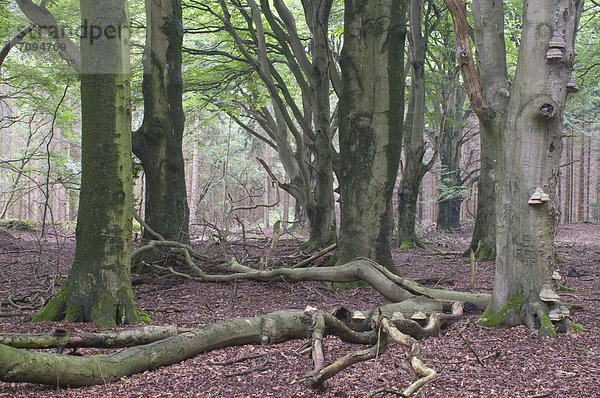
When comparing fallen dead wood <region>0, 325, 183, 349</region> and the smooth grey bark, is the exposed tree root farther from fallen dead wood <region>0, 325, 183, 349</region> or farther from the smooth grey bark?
fallen dead wood <region>0, 325, 183, 349</region>

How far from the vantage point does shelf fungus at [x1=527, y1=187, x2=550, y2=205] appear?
12.3 feet

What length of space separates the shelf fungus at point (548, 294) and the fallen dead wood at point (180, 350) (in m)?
0.76

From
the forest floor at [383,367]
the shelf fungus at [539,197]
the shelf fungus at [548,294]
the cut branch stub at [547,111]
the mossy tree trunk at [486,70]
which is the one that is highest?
the mossy tree trunk at [486,70]

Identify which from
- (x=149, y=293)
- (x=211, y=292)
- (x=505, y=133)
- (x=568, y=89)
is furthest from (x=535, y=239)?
(x=149, y=293)

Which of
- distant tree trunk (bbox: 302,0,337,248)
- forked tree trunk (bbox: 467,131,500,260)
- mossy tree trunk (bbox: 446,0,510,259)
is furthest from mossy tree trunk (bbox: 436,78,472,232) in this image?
mossy tree trunk (bbox: 446,0,510,259)

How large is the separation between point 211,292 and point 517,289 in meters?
3.80

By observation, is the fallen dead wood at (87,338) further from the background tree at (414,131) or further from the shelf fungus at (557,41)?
the background tree at (414,131)

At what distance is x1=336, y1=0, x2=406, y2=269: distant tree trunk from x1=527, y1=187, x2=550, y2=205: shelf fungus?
111 inches

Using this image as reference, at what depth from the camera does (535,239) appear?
12.6 feet

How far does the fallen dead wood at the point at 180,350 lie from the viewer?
2457 millimetres

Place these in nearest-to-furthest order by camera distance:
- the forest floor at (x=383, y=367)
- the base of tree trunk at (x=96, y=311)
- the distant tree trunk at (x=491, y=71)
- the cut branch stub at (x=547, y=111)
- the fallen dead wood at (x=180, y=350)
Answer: the fallen dead wood at (x=180, y=350)
the forest floor at (x=383, y=367)
the cut branch stub at (x=547, y=111)
the distant tree trunk at (x=491, y=71)
the base of tree trunk at (x=96, y=311)

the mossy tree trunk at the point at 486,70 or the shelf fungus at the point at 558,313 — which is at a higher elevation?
the mossy tree trunk at the point at 486,70

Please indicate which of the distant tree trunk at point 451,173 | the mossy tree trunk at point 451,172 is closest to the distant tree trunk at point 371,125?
the mossy tree trunk at point 451,172

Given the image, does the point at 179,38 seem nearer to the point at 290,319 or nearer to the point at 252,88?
the point at 290,319
